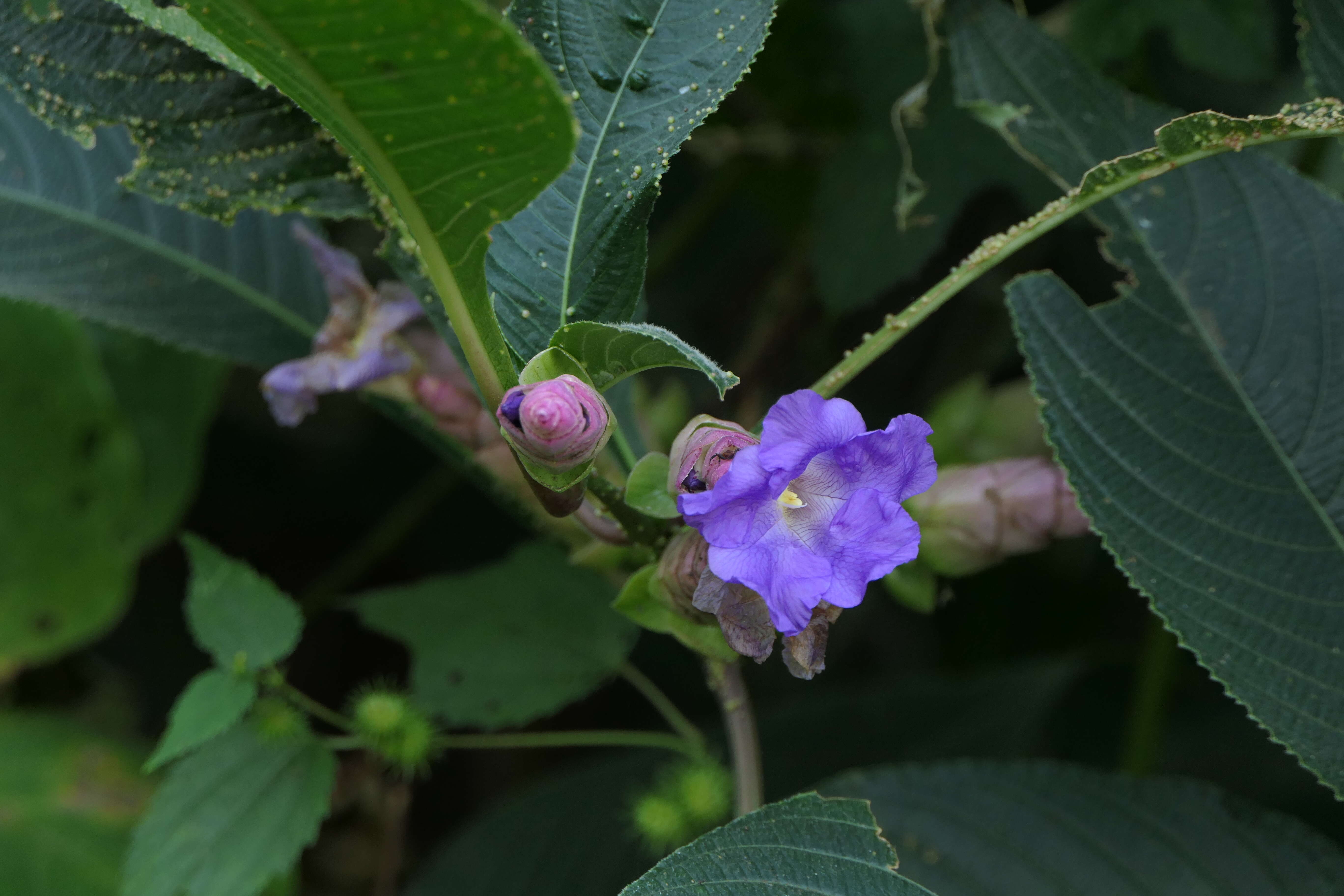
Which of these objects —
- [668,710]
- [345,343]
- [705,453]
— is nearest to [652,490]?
[705,453]

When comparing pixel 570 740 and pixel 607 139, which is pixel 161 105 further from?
pixel 570 740

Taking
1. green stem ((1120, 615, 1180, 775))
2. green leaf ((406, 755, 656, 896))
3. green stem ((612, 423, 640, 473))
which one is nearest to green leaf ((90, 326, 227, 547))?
green leaf ((406, 755, 656, 896))

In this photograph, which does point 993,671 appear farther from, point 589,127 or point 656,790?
point 589,127

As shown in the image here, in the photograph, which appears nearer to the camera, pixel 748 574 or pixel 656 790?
pixel 748 574

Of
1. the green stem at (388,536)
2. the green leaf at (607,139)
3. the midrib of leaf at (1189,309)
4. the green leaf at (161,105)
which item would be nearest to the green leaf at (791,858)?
the green leaf at (607,139)

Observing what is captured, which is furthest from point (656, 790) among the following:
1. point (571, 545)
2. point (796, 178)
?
point (796, 178)

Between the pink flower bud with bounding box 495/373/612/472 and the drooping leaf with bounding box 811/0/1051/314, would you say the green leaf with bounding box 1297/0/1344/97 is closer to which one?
the drooping leaf with bounding box 811/0/1051/314
